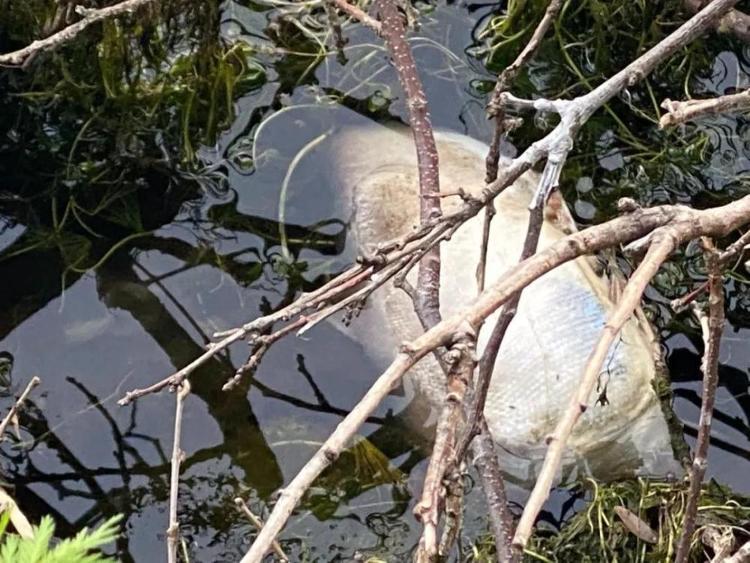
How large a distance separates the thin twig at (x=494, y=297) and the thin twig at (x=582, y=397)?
81 mm

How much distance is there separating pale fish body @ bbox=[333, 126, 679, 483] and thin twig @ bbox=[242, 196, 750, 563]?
116 cm

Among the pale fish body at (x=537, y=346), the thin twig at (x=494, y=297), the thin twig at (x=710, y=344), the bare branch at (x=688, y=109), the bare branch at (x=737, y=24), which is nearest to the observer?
the thin twig at (x=494, y=297)

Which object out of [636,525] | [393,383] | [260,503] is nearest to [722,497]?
[636,525]

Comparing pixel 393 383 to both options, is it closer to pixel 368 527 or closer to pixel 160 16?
pixel 368 527

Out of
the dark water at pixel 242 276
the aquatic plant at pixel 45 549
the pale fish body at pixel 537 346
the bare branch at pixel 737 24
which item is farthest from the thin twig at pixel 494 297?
the bare branch at pixel 737 24

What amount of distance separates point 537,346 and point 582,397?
176cm

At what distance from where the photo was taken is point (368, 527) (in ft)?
9.28

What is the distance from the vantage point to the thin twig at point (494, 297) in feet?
3.34

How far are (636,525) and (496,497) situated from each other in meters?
0.78

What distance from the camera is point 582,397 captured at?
110cm

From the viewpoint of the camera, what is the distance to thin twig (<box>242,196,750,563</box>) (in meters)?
1.02

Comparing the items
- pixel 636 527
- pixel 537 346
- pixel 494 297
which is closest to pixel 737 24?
pixel 537 346

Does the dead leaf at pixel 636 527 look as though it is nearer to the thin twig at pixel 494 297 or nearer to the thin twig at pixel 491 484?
the thin twig at pixel 491 484

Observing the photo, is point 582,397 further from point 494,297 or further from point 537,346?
point 537,346
